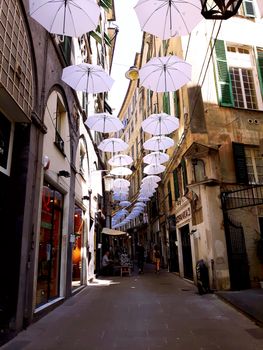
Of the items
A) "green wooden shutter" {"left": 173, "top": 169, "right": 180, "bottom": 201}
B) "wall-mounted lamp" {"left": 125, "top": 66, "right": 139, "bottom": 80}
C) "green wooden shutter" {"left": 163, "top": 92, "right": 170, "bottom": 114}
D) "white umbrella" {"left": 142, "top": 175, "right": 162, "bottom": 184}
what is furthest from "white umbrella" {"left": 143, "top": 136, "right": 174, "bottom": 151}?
"white umbrella" {"left": 142, "top": 175, "right": 162, "bottom": 184}

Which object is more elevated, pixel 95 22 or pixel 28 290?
pixel 95 22

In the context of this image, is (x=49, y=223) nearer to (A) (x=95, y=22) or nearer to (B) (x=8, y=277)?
(B) (x=8, y=277)

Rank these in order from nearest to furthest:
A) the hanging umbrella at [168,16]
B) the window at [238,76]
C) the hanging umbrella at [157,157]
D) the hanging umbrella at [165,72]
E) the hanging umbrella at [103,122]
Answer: the hanging umbrella at [168,16] < the hanging umbrella at [165,72] < the hanging umbrella at [103,122] < the window at [238,76] < the hanging umbrella at [157,157]

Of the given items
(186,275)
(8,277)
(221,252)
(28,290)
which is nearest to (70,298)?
(28,290)

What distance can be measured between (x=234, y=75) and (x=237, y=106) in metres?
1.72

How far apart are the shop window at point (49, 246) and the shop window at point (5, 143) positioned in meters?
2.04

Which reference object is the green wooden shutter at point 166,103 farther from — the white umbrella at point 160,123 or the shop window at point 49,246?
the shop window at point 49,246

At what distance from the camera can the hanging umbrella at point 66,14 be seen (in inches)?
239

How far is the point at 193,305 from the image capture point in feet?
27.7

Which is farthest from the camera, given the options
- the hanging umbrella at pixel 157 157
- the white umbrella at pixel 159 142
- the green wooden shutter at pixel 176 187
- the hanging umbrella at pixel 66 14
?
the green wooden shutter at pixel 176 187

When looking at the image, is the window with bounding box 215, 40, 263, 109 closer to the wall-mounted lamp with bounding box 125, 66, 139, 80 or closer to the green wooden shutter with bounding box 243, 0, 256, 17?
the green wooden shutter with bounding box 243, 0, 256, 17

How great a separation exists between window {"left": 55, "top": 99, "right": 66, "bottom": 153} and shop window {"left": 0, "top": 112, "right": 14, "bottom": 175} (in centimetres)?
266

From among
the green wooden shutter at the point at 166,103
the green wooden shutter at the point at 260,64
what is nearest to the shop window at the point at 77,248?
the green wooden shutter at the point at 166,103

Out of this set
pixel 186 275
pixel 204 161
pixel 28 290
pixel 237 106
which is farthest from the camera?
pixel 186 275
